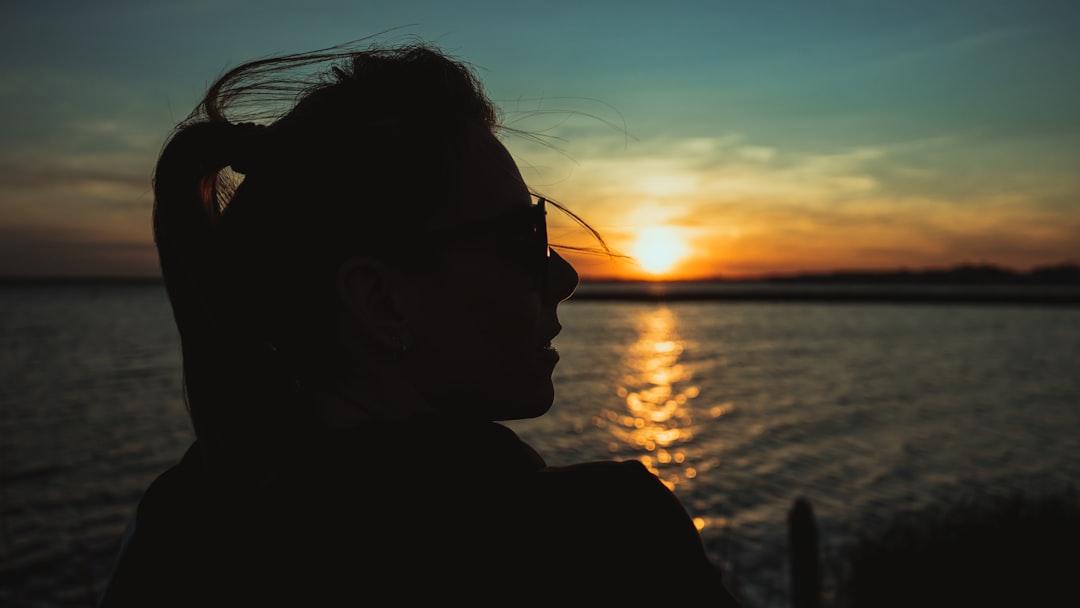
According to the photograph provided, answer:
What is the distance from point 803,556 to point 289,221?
6.88 m

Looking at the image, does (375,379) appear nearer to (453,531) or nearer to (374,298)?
(374,298)

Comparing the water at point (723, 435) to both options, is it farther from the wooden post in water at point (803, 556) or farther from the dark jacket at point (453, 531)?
the dark jacket at point (453, 531)

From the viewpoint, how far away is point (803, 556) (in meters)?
6.94

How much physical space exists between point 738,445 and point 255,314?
21082 mm

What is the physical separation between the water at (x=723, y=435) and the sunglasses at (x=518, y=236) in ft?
19.4

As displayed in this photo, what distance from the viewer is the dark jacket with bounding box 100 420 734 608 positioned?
105 cm

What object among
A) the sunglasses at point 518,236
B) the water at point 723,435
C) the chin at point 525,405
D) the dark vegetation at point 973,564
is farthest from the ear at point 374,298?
the dark vegetation at point 973,564

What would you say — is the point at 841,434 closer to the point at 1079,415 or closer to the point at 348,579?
the point at 1079,415

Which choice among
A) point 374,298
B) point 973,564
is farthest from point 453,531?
point 973,564

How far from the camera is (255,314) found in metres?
1.42

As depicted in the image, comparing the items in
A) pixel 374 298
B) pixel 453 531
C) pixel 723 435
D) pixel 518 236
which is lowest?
pixel 723 435

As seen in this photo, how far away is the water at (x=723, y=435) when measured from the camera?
1273 cm

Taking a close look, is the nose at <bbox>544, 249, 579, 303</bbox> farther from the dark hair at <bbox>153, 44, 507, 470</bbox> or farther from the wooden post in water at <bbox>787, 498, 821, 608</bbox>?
the wooden post in water at <bbox>787, 498, 821, 608</bbox>

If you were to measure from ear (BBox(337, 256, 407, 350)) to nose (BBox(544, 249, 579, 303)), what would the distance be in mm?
340
